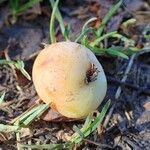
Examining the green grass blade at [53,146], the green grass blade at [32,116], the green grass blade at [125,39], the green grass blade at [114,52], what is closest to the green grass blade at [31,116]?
the green grass blade at [32,116]

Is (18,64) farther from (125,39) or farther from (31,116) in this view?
(125,39)

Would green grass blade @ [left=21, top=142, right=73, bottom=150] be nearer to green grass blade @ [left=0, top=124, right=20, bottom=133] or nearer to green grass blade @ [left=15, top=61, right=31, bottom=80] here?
green grass blade @ [left=0, top=124, right=20, bottom=133]

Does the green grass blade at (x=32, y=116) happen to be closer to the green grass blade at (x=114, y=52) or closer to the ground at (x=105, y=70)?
the ground at (x=105, y=70)

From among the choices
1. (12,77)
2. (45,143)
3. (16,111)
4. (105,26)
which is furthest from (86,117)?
(105,26)

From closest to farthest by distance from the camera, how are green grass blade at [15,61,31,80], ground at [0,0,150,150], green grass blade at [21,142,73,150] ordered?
green grass blade at [21,142,73,150], ground at [0,0,150,150], green grass blade at [15,61,31,80]

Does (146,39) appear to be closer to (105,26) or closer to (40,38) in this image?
(105,26)

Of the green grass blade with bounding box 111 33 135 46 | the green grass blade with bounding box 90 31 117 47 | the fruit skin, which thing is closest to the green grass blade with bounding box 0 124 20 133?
the fruit skin
